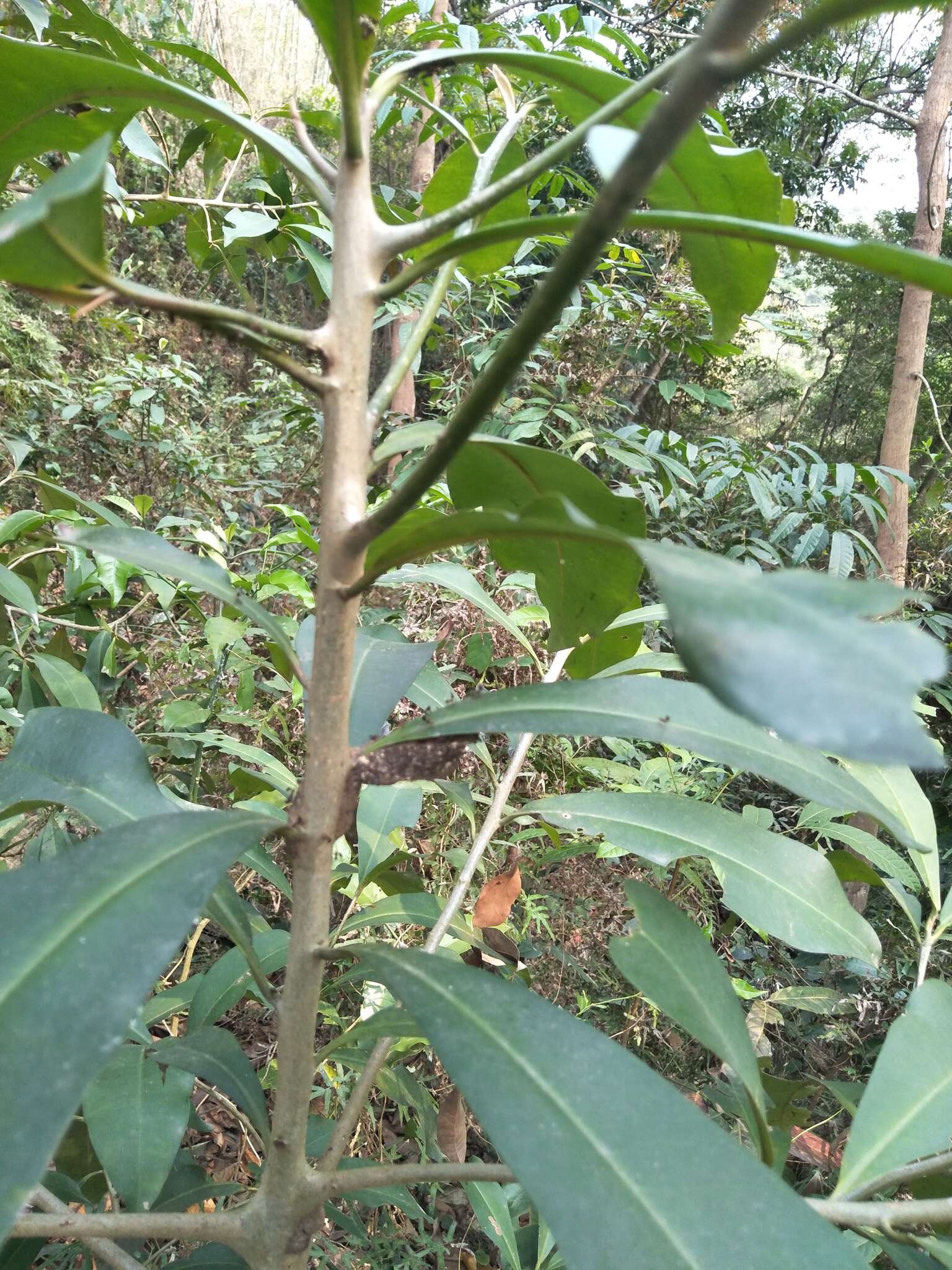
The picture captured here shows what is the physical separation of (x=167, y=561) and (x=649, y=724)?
0.80 feet

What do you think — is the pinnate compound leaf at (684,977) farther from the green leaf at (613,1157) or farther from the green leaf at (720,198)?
the green leaf at (720,198)

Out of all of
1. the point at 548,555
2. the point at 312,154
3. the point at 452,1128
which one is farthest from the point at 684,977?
the point at 452,1128

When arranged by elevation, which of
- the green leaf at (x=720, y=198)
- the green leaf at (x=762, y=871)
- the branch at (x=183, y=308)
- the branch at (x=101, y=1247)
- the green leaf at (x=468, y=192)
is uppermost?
the green leaf at (x=468, y=192)

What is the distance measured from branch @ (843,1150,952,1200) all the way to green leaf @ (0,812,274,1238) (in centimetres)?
36

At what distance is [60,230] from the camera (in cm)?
21

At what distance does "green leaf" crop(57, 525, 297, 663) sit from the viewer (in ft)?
1.21

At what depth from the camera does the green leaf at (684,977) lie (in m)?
0.39

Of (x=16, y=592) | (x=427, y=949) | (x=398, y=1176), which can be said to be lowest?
(x=398, y=1176)

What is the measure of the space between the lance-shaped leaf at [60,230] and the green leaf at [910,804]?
23.0 inches

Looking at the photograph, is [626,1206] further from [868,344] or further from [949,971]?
[868,344]

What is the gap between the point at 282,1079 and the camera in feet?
1.14

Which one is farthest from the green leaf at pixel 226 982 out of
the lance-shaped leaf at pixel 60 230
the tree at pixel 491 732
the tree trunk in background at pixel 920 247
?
the tree trunk in background at pixel 920 247

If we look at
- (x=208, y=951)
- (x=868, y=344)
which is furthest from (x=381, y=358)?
(x=208, y=951)

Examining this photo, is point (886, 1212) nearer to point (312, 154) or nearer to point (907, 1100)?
point (907, 1100)
